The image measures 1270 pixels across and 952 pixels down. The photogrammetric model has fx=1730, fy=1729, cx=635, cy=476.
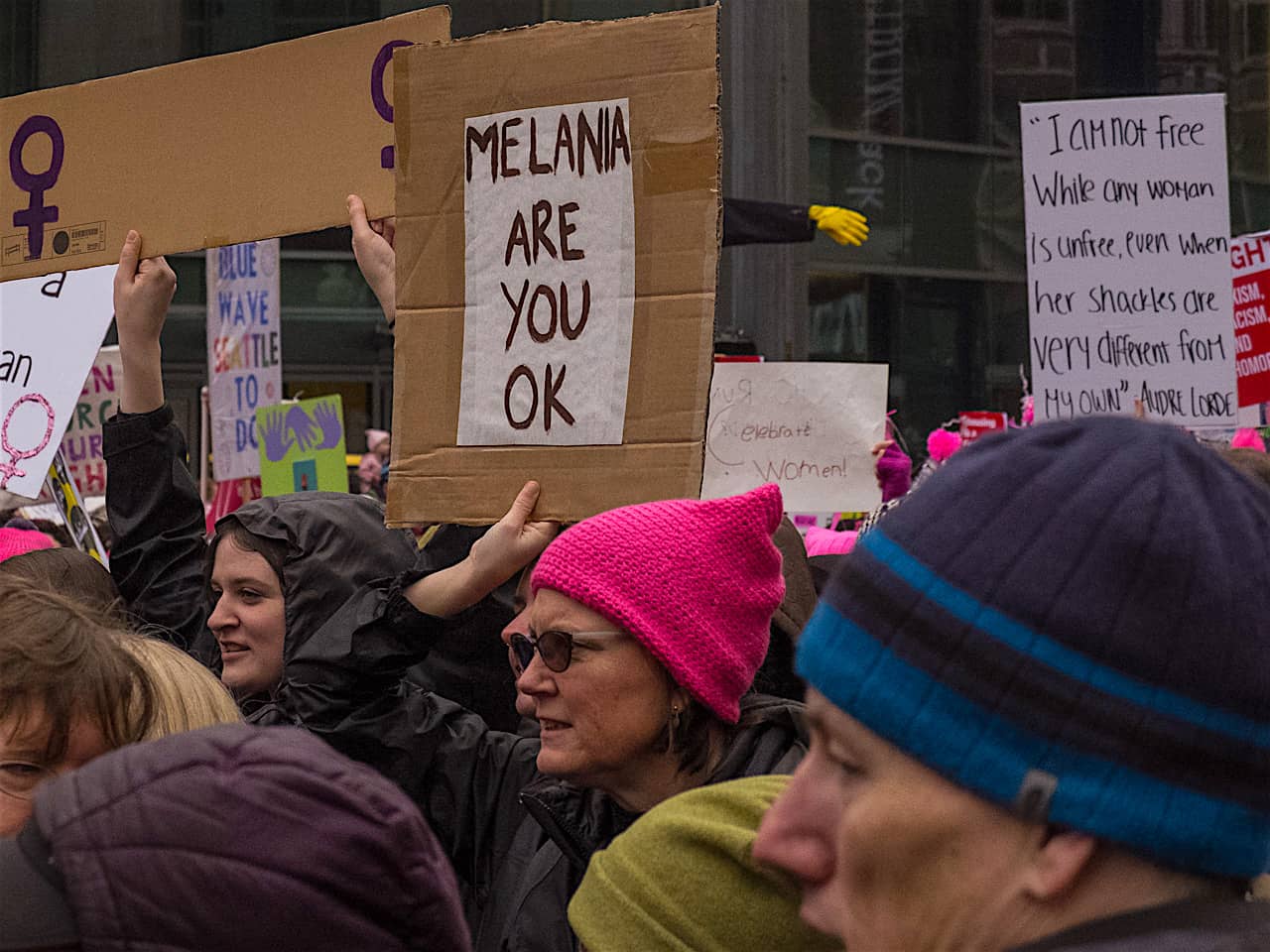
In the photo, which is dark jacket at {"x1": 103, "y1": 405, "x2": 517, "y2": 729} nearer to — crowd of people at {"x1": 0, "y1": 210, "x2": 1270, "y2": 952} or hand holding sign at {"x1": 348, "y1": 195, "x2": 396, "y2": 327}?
hand holding sign at {"x1": 348, "y1": 195, "x2": 396, "y2": 327}

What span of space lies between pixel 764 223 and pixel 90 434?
304 centimetres

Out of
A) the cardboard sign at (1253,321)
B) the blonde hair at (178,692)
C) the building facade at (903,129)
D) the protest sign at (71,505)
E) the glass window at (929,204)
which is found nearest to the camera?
the blonde hair at (178,692)

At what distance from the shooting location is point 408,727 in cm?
301

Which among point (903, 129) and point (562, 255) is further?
point (903, 129)

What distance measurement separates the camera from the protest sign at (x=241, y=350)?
21.4ft

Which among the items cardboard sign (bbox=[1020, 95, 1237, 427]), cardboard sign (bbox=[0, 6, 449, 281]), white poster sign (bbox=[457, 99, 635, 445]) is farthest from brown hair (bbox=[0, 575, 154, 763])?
cardboard sign (bbox=[1020, 95, 1237, 427])

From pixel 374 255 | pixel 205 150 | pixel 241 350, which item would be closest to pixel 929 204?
pixel 241 350

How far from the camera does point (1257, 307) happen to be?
6566 mm

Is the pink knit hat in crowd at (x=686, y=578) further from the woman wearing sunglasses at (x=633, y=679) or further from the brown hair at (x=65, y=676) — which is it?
the brown hair at (x=65, y=676)

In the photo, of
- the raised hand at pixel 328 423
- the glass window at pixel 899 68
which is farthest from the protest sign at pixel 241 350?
the glass window at pixel 899 68

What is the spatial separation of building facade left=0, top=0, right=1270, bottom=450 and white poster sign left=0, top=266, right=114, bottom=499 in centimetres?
822

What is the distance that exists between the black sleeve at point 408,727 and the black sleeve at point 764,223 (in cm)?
473

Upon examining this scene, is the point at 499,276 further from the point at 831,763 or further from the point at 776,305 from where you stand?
the point at 776,305

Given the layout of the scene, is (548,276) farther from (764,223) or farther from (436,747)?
(764,223)
